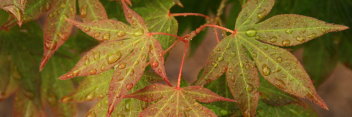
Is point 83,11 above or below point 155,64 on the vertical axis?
above

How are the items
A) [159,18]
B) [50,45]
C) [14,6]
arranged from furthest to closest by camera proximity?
[159,18]
[50,45]
[14,6]

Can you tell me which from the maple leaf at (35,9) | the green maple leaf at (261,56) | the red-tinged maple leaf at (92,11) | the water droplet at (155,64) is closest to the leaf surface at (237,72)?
the green maple leaf at (261,56)

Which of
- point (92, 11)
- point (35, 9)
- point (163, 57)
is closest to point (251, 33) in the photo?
point (163, 57)

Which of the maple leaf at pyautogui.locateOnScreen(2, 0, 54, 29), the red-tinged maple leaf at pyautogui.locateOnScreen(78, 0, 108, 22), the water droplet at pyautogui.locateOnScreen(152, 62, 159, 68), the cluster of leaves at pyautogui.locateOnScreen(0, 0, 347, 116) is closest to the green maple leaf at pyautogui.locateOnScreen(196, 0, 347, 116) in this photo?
the cluster of leaves at pyautogui.locateOnScreen(0, 0, 347, 116)

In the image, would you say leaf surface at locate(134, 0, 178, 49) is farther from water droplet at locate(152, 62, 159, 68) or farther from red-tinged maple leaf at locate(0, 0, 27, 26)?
red-tinged maple leaf at locate(0, 0, 27, 26)

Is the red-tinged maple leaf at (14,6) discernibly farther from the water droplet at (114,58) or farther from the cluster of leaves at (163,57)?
the water droplet at (114,58)

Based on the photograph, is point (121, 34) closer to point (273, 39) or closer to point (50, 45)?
point (50, 45)

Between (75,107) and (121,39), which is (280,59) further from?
(75,107)

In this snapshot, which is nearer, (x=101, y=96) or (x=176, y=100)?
(x=176, y=100)
